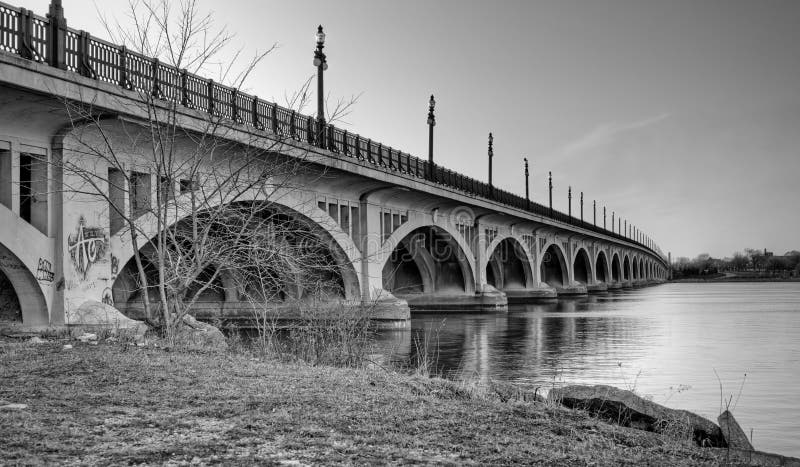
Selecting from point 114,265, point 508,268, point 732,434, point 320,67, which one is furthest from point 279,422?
point 508,268

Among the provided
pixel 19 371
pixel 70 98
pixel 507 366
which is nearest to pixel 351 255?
pixel 507 366

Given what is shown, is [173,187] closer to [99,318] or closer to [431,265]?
[99,318]

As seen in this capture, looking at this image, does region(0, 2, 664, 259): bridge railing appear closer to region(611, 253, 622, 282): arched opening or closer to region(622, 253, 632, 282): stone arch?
region(611, 253, 622, 282): arched opening

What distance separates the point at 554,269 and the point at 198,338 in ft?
234

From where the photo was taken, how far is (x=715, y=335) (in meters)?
29.8

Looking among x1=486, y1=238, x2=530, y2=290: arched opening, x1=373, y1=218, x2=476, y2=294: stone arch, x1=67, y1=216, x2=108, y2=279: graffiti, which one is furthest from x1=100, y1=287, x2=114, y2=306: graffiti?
x1=486, y1=238, x2=530, y2=290: arched opening

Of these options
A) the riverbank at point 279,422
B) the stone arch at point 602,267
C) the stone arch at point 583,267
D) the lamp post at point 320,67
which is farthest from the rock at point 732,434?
the stone arch at point 602,267

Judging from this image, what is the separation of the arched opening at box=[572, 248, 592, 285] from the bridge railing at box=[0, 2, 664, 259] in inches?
2659

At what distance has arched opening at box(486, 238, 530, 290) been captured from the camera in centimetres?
6391

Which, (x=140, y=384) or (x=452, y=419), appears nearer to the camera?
(x=452, y=419)

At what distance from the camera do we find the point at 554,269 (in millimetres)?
81938

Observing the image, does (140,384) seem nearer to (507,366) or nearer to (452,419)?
(452,419)

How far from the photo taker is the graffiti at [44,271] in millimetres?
14867

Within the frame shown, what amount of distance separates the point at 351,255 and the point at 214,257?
1781 cm
